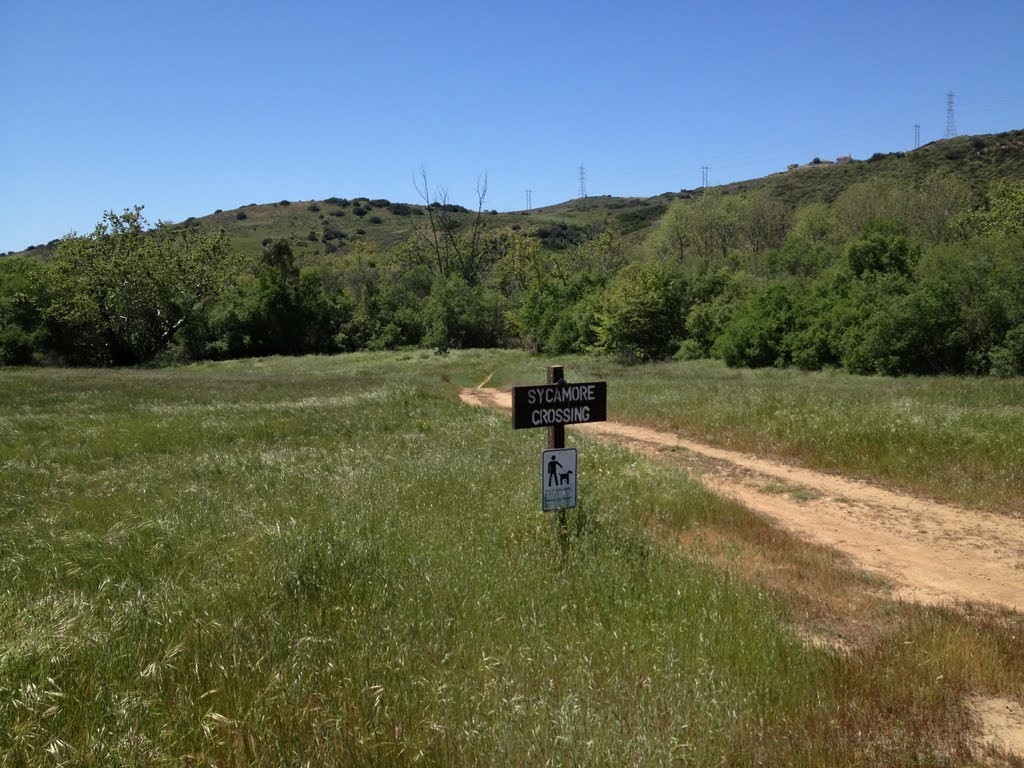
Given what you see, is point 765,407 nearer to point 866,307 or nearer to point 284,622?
point 284,622

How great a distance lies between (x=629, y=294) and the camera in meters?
45.6

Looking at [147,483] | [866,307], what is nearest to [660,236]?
[866,307]

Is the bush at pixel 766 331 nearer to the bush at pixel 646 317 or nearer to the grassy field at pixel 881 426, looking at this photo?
the bush at pixel 646 317

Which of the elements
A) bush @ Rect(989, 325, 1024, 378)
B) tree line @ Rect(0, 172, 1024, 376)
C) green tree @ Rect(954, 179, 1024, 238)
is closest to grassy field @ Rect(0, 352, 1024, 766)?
bush @ Rect(989, 325, 1024, 378)

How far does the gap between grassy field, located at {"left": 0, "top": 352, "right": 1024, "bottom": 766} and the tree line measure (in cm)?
2454

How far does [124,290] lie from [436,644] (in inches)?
2334

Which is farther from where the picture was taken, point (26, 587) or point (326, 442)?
point (326, 442)

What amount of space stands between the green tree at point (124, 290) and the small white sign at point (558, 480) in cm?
5663

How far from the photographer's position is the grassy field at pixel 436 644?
381 cm

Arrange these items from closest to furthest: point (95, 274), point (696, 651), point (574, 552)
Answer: point (696, 651) → point (574, 552) → point (95, 274)

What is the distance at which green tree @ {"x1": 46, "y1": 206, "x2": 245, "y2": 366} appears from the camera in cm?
5425

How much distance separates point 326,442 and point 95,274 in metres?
48.2

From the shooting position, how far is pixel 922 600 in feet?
23.0

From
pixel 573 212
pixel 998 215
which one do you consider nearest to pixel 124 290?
pixel 998 215
